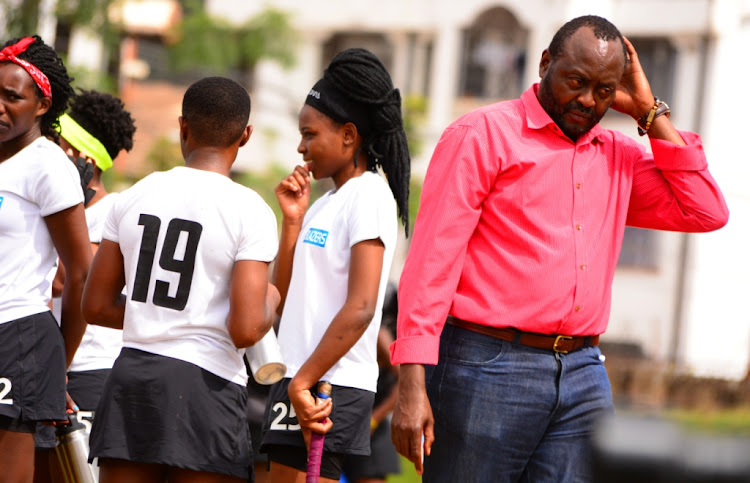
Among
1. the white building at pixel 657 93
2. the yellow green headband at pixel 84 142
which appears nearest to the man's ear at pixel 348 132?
the yellow green headband at pixel 84 142

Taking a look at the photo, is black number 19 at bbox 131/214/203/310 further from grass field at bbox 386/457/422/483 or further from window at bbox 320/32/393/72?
window at bbox 320/32/393/72

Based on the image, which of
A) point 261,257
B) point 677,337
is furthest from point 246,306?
point 677,337

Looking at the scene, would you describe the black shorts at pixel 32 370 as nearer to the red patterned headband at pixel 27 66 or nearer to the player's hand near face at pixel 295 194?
the red patterned headband at pixel 27 66

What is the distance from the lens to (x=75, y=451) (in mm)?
Answer: 4246

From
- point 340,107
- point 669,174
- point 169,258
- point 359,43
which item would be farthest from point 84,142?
point 359,43

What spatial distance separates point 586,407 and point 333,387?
903 millimetres

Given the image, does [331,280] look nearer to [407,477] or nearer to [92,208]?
[92,208]

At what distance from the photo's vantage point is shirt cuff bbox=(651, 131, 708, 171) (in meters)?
3.79

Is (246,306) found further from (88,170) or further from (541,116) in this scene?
(88,170)

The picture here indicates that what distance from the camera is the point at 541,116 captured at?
3.67 meters

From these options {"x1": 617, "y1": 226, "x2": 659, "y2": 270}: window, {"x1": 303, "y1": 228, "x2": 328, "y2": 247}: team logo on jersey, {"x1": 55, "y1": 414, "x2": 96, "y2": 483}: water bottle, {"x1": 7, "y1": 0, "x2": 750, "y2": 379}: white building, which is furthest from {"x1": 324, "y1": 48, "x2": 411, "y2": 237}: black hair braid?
{"x1": 617, "y1": 226, "x2": 659, "y2": 270}: window

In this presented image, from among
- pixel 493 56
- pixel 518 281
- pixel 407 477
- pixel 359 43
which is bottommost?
pixel 407 477

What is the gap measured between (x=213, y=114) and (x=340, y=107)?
2.46 feet

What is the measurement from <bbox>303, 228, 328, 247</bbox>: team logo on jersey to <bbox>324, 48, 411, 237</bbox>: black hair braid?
418 millimetres
